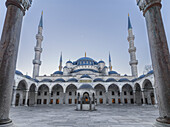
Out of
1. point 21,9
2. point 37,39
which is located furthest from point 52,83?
point 21,9

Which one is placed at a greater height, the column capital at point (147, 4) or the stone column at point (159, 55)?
the column capital at point (147, 4)

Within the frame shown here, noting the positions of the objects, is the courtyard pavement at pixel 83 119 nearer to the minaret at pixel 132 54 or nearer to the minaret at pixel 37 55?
the minaret at pixel 37 55

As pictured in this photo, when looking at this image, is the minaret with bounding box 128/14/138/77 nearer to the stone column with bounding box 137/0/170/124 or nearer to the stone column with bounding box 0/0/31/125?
the stone column with bounding box 137/0/170/124

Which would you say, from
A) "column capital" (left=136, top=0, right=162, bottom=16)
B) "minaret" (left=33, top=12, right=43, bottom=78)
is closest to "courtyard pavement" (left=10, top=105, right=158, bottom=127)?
"column capital" (left=136, top=0, right=162, bottom=16)

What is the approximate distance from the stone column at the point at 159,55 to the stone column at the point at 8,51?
453 cm

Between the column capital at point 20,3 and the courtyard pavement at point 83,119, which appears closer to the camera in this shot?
the column capital at point 20,3

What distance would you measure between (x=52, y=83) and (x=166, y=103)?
27.2m

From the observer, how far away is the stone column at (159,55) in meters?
3.36

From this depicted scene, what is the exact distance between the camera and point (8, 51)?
358 centimetres

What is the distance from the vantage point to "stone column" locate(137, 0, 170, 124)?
3.36m

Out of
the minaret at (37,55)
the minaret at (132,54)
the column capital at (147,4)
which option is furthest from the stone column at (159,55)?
the minaret at (37,55)

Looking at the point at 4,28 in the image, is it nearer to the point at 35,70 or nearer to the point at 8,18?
the point at 8,18

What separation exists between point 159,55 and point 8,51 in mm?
4745

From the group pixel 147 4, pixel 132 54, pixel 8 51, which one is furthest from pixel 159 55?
pixel 132 54
